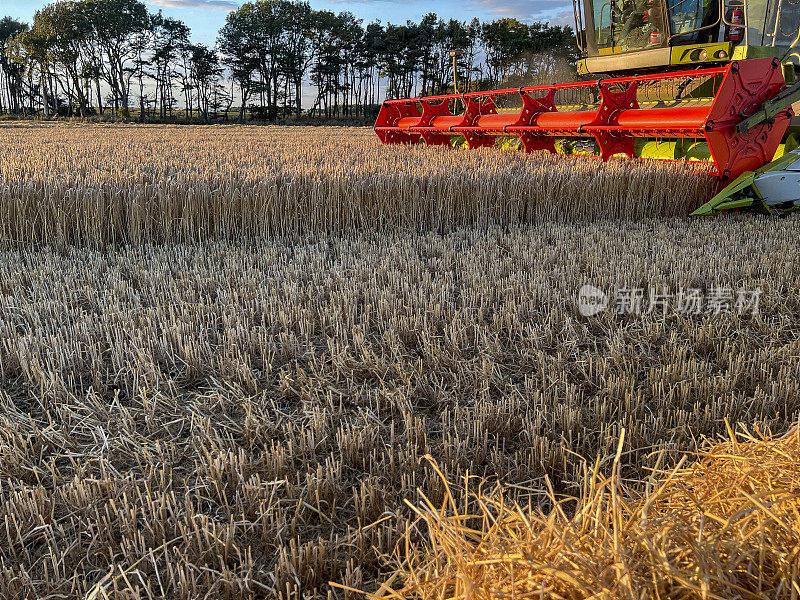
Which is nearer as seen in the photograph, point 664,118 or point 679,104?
point 664,118

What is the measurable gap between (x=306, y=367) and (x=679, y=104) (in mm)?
6648

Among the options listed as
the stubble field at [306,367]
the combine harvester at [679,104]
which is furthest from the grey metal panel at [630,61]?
the stubble field at [306,367]

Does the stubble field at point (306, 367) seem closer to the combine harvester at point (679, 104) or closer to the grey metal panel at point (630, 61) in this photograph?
the combine harvester at point (679, 104)

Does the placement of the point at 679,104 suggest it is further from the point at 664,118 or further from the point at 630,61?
the point at 630,61

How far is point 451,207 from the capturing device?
5902mm

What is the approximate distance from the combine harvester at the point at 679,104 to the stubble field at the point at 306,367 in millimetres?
799

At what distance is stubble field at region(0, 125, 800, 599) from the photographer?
161cm

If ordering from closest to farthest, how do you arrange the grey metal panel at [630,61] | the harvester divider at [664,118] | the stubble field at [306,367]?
1. the stubble field at [306,367]
2. the harvester divider at [664,118]
3. the grey metal panel at [630,61]

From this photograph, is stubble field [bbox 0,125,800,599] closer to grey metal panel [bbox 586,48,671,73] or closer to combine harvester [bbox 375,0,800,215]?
combine harvester [bbox 375,0,800,215]

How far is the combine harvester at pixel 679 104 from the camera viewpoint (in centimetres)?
583

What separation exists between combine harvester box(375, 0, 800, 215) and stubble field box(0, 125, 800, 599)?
0.80 metres

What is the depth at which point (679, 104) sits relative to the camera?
7.45m

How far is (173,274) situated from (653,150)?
235 inches

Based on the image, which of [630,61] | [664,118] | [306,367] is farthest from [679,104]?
[306,367]
